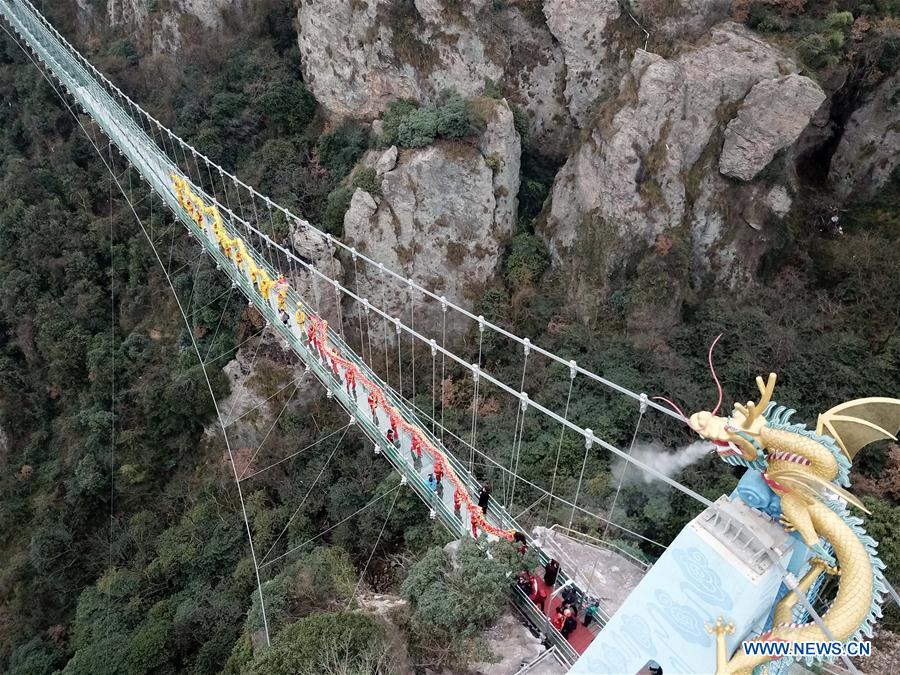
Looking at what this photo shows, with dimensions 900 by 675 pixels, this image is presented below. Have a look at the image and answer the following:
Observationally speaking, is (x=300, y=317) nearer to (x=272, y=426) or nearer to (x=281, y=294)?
(x=281, y=294)

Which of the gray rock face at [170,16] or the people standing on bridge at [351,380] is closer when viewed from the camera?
the people standing on bridge at [351,380]

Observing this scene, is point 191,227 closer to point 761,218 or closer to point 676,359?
point 676,359

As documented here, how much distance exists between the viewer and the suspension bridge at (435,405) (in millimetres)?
4629

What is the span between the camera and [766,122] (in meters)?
10.8

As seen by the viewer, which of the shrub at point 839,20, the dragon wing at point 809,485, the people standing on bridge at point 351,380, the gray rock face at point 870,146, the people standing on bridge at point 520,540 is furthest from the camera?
the gray rock face at point 870,146

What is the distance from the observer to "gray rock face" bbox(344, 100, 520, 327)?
12367 millimetres

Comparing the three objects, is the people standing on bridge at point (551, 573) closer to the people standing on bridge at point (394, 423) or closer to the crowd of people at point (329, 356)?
Answer: the crowd of people at point (329, 356)

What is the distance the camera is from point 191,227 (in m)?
12.2

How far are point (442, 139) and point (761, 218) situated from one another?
6.99 m

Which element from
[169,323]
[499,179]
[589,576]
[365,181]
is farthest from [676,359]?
[169,323]

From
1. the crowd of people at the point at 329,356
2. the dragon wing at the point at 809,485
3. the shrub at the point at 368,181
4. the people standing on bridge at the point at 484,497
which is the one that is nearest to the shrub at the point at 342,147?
the shrub at the point at 368,181

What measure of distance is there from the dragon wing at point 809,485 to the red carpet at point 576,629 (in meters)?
2.96

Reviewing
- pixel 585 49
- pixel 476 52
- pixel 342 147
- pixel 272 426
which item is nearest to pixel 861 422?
pixel 585 49

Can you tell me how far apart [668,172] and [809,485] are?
8.62 metres
